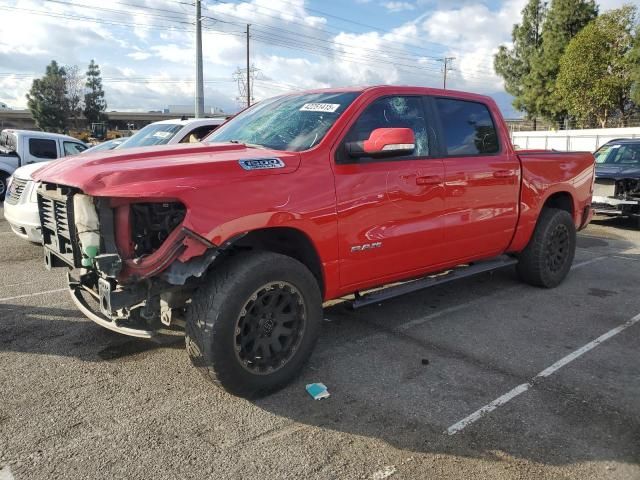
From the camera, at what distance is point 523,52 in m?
43.2

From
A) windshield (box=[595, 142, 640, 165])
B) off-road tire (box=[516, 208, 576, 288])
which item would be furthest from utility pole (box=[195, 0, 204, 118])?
off-road tire (box=[516, 208, 576, 288])

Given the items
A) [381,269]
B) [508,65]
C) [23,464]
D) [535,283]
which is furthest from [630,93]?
[23,464]

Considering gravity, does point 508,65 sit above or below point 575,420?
above

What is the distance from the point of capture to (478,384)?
368cm

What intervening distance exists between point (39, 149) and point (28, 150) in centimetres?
26

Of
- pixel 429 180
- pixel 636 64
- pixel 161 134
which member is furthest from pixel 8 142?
pixel 636 64

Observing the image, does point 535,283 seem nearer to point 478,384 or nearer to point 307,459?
point 478,384

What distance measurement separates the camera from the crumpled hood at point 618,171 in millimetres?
10164

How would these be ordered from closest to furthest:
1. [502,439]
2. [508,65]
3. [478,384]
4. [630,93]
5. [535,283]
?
[502,439] < [478,384] < [535,283] < [630,93] < [508,65]

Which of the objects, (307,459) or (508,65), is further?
(508,65)

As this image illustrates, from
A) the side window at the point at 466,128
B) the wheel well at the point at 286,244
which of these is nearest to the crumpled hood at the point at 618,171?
the side window at the point at 466,128

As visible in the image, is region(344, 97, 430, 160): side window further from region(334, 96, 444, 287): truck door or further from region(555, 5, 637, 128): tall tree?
region(555, 5, 637, 128): tall tree

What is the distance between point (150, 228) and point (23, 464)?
4.55ft

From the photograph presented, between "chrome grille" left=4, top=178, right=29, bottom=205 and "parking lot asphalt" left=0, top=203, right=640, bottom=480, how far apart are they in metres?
2.04
